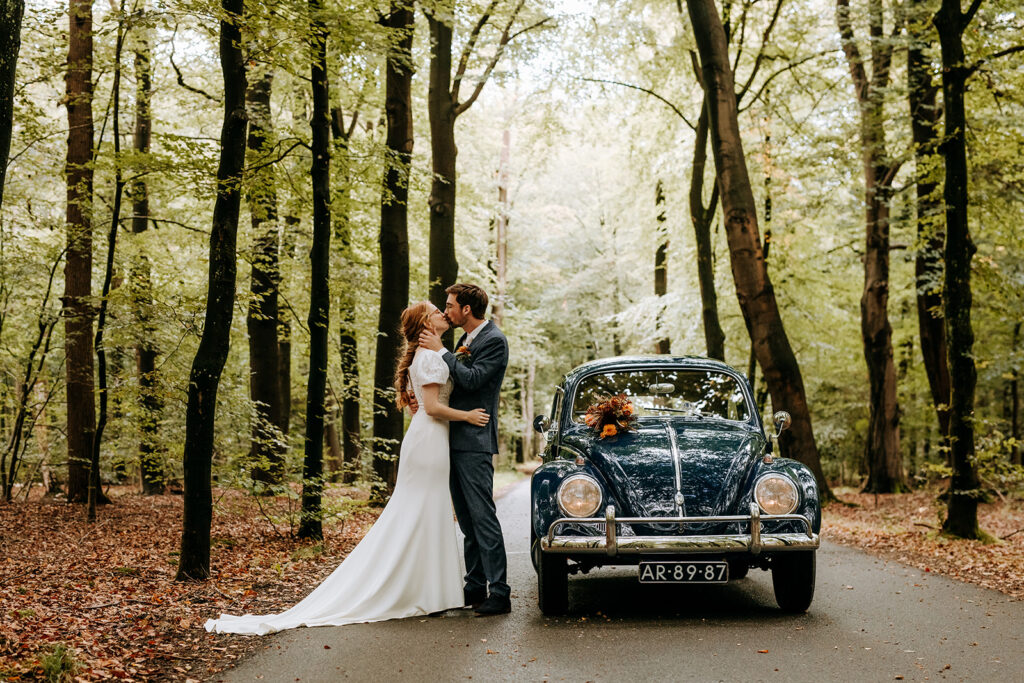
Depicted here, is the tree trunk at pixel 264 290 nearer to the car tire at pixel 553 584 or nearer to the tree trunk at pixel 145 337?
the tree trunk at pixel 145 337

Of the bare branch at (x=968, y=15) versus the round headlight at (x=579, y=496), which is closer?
the round headlight at (x=579, y=496)

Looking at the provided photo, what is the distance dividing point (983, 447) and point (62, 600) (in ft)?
32.5

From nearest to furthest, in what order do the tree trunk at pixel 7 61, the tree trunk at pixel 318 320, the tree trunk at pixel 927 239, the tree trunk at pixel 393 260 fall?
the tree trunk at pixel 7 61 < the tree trunk at pixel 318 320 < the tree trunk at pixel 393 260 < the tree trunk at pixel 927 239

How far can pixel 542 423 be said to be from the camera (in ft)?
25.1

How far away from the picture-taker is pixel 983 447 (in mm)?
10250

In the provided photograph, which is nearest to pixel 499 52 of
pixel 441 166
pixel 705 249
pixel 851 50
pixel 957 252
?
pixel 441 166

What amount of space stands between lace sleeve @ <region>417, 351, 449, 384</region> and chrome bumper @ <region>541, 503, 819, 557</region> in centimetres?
134

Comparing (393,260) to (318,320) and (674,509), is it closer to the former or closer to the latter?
(318,320)

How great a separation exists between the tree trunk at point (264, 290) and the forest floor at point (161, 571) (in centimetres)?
99

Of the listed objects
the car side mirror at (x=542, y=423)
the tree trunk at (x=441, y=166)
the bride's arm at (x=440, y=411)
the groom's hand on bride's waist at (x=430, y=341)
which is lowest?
the car side mirror at (x=542, y=423)

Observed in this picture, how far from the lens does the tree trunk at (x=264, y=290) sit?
10.5 m

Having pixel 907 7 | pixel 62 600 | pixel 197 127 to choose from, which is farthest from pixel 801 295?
pixel 62 600

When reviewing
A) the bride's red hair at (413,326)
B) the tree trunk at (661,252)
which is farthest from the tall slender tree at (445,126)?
the tree trunk at (661,252)

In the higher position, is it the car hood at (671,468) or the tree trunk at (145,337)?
the tree trunk at (145,337)
